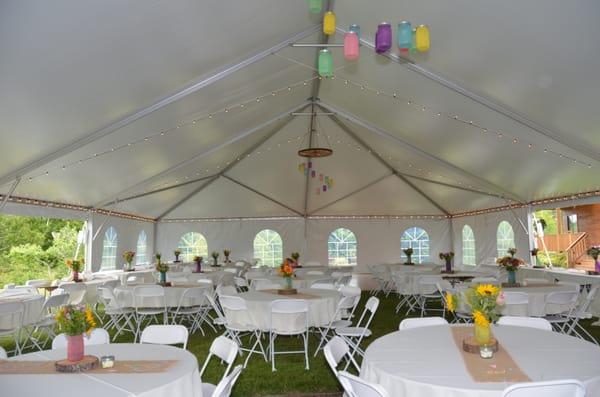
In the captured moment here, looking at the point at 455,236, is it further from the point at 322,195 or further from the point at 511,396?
the point at 511,396

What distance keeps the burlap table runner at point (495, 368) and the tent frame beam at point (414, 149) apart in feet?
22.7

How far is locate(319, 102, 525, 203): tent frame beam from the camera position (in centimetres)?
945

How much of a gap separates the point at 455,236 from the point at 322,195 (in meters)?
Answer: 4.97

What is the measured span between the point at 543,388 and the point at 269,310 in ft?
11.7

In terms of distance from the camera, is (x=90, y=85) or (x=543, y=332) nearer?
(x=543, y=332)

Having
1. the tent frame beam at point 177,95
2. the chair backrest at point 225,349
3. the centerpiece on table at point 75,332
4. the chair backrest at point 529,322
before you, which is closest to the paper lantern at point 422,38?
the chair backrest at point 529,322

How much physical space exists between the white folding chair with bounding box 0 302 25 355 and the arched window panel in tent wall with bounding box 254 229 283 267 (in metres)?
10.5

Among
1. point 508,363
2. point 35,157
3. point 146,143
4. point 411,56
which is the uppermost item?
point 411,56

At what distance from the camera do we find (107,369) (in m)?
2.62

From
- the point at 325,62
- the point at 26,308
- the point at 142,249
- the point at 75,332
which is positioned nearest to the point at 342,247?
the point at 142,249

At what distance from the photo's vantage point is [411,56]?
20.2 feet

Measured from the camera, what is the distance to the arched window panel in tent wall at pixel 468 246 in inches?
560

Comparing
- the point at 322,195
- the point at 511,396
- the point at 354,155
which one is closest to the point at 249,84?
the point at 354,155

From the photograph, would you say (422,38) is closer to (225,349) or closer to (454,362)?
(454,362)
